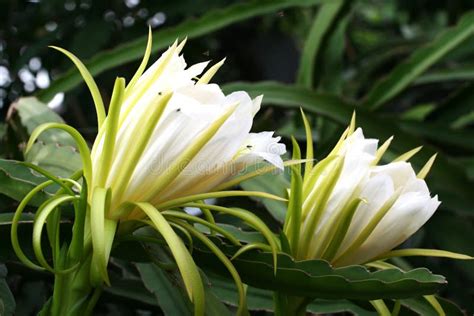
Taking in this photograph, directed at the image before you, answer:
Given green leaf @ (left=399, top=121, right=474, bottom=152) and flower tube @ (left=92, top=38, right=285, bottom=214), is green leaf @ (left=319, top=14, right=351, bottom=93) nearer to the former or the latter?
green leaf @ (left=399, top=121, right=474, bottom=152)

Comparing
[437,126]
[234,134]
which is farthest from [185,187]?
[437,126]

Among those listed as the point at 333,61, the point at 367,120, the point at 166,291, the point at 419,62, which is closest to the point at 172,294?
the point at 166,291

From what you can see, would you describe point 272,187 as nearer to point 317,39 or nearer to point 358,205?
point 358,205

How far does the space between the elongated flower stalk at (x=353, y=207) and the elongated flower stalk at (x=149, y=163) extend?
0.16 ft

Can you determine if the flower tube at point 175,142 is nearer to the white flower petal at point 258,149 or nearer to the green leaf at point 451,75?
the white flower petal at point 258,149

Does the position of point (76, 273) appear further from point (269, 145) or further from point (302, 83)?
point (302, 83)

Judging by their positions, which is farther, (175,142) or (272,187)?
(272,187)

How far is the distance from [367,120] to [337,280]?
1.74 feet

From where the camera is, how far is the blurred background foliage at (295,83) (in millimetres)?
908

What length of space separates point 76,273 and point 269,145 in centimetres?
16

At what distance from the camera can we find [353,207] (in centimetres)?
56

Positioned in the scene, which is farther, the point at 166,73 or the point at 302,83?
the point at 302,83

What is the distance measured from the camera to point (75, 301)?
0.53 meters

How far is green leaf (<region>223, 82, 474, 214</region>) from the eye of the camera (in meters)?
1.04
